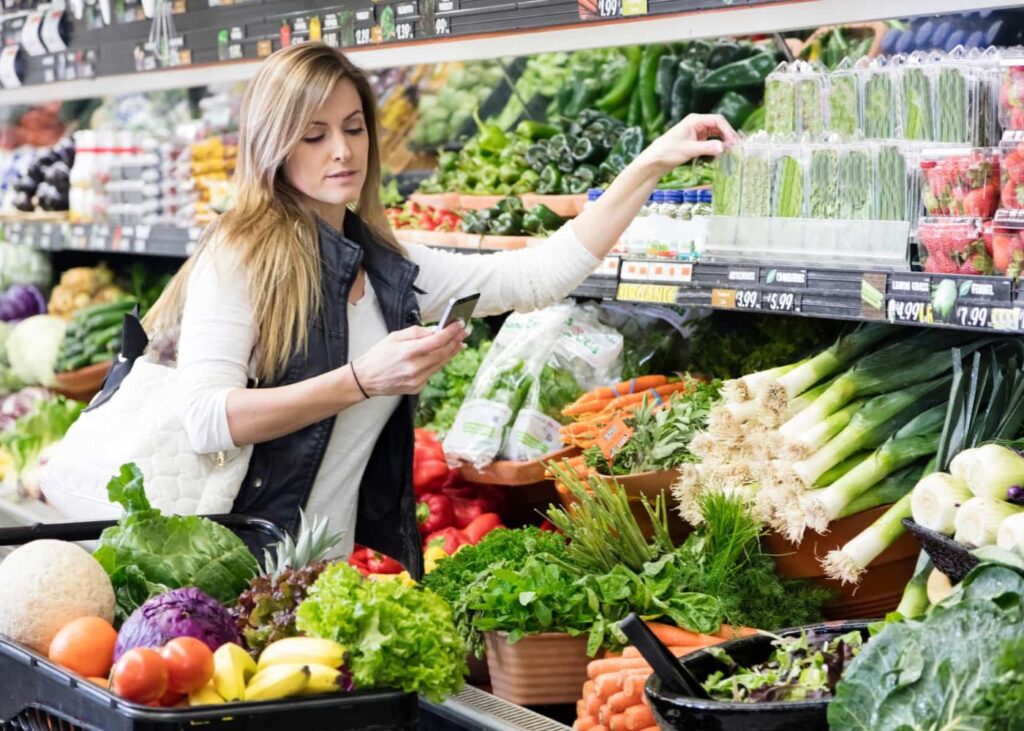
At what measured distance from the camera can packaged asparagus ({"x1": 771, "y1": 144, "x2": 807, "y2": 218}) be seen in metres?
2.81

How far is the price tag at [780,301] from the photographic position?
267 centimetres

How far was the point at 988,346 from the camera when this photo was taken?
2703 mm

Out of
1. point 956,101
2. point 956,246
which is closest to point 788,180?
point 956,101

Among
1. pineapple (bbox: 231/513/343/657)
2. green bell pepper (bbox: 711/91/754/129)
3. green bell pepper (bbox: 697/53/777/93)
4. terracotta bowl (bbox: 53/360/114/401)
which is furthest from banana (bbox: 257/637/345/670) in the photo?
terracotta bowl (bbox: 53/360/114/401)

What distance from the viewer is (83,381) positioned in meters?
5.89

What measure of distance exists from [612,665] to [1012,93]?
1.28m

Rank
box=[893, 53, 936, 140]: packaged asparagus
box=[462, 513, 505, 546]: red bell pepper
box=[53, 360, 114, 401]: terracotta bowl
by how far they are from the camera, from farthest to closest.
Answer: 1. box=[53, 360, 114, 401]: terracotta bowl
2. box=[462, 513, 505, 546]: red bell pepper
3. box=[893, 53, 936, 140]: packaged asparagus

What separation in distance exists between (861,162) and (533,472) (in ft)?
4.12

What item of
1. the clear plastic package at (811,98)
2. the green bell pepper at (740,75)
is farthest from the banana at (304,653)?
the green bell pepper at (740,75)

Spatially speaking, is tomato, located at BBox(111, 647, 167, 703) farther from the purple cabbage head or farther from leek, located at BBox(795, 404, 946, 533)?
leek, located at BBox(795, 404, 946, 533)

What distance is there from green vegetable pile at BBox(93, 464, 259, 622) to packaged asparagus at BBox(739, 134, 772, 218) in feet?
4.25

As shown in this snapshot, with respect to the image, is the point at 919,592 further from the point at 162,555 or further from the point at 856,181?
the point at 162,555

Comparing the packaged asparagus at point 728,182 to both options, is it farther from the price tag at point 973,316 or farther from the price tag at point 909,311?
the price tag at point 973,316

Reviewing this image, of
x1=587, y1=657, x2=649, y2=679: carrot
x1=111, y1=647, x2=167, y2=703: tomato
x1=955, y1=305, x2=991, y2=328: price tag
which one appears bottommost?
x1=587, y1=657, x2=649, y2=679: carrot
